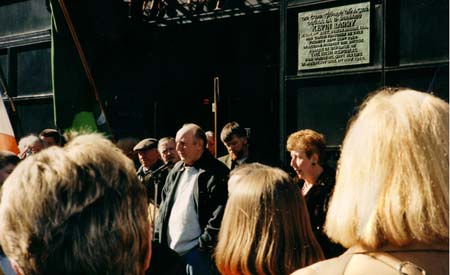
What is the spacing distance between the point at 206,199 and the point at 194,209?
0.14 metres

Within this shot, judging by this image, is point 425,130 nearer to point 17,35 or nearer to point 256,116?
point 256,116

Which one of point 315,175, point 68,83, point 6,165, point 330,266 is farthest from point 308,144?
point 68,83

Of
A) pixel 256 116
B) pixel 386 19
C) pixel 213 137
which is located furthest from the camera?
pixel 256 116

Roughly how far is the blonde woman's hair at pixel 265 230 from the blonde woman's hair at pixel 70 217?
965 mm

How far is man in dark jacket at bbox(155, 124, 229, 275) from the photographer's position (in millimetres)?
5750

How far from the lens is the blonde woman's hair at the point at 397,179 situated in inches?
72.9

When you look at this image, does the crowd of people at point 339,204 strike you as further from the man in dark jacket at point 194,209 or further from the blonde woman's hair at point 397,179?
the man in dark jacket at point 194,209

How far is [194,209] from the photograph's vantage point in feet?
19.0

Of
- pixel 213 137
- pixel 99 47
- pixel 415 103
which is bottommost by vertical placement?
pixel 213 137

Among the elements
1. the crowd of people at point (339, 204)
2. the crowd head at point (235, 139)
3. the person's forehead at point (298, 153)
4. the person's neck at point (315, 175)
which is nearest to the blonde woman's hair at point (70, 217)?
the crowd of people at point (339, 204)

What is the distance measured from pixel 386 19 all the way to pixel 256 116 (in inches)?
110

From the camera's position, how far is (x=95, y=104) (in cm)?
838

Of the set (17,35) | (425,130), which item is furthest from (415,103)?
(17,35)

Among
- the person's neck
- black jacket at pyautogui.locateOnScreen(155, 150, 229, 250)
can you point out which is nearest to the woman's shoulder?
the person's neck
